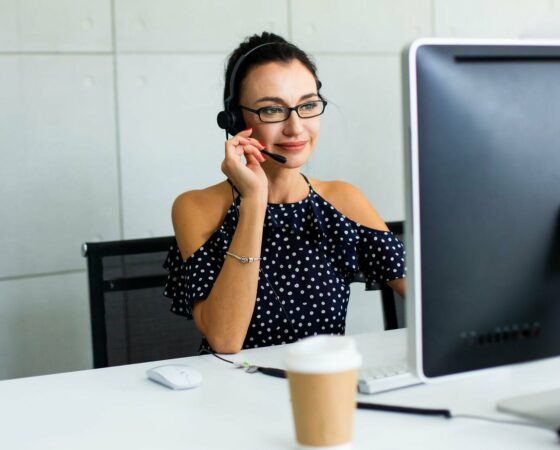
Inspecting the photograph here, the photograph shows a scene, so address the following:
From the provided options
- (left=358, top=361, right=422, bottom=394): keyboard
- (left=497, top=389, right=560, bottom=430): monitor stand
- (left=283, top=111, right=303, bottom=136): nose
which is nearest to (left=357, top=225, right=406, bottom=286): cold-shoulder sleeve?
(left=283, top=111, right=303, bottom=136): nose

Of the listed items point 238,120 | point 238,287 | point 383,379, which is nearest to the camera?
point 383,379

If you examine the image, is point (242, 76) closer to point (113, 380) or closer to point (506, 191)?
point (113, 380)

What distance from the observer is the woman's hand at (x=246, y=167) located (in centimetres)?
185

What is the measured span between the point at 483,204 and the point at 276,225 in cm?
99

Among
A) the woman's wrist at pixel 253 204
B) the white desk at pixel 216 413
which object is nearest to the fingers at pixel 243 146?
the woman's wrist at pixel 253 204

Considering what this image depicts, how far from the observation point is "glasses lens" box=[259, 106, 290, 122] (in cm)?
200

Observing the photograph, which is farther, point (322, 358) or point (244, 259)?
point (244, 259)

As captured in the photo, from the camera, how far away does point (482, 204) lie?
1070 millimetres

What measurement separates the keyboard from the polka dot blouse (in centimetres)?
57

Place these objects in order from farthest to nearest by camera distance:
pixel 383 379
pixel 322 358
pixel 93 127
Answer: pixel 93 127 < pixel 383 379 < pixel 322 358

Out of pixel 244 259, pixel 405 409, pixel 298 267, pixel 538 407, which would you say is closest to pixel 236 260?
pixel 244 259

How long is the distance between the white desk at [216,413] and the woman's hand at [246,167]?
432 mm

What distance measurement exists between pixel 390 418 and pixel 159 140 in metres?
1.77

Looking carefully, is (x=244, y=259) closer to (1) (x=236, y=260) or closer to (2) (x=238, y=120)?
(1) (x=236, y=260)
